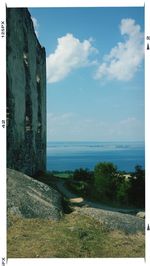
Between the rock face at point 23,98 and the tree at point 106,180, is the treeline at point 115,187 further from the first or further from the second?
the rock face at point 23,98

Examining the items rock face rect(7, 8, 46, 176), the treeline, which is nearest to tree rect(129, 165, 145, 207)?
the treeline

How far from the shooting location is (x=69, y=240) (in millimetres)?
5211

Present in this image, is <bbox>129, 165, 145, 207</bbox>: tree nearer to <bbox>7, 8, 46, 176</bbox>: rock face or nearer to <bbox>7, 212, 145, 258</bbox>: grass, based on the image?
<bbox>7, 8, 46, 176</bbox>: rock face

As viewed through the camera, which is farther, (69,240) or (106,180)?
(106,180)

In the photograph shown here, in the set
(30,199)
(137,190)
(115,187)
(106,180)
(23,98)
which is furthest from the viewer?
(106,180)

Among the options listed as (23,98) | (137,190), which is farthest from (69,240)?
(137,190)

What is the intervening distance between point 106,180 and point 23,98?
390cm

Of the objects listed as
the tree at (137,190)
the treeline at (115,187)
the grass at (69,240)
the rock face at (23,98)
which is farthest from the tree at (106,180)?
the grass at (69,240)

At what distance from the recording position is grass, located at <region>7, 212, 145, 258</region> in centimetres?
473

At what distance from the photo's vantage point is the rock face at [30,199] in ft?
20.0

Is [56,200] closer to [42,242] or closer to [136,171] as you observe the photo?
[42,242]

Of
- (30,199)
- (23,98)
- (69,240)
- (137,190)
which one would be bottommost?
(137,190)

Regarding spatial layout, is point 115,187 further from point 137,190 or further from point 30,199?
point 30,199

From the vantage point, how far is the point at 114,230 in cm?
598
